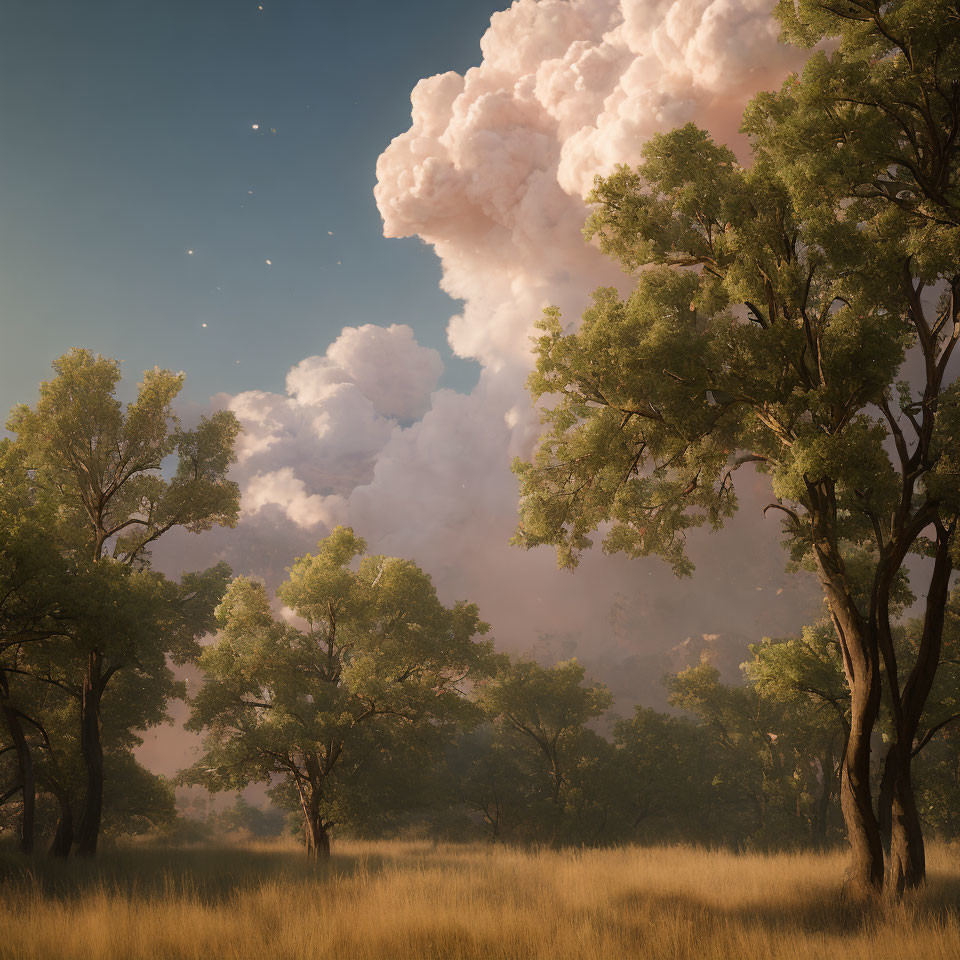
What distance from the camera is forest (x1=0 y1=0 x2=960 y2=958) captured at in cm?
780

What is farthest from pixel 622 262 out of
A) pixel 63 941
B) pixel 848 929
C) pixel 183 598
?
pixel 183 598

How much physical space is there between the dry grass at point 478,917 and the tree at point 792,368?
81.4 inches

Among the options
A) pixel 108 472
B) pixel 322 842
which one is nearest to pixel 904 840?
pixel 322 842

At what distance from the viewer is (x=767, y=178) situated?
935cm

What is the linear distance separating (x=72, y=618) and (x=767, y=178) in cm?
1652

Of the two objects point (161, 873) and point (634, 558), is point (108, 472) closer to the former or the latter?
point (161, 873)

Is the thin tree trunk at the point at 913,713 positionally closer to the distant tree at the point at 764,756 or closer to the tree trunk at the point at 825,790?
the distant tree at the point at 764,756

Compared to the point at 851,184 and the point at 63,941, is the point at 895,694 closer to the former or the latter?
the point at 851,184

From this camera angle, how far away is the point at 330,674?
20984mm

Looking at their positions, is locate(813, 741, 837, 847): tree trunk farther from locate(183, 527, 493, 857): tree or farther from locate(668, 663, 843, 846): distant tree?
locate(183, 527, 493, 857): tree

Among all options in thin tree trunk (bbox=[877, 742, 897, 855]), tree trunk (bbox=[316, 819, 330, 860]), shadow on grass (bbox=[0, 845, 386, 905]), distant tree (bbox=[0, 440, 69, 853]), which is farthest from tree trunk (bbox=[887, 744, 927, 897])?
distant tree (bbox=[0, 440, 69, 853])

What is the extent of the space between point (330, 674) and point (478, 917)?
579 inches

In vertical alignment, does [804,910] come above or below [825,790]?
above

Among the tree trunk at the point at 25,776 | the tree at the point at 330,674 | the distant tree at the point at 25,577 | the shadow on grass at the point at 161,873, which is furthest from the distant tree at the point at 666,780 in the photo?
the distant tree at the point at 25,577
